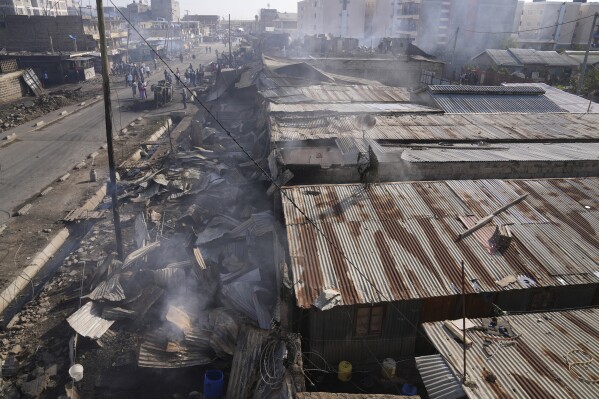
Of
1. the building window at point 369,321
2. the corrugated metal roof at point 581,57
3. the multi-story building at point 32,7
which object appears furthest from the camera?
the multi-story building at point 32,7

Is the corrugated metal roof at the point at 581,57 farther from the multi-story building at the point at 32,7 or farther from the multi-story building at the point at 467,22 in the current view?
the multi-story building at the point at 32,7

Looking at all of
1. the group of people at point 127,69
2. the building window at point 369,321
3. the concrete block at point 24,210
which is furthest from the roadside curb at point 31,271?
the group of people at point 127,69

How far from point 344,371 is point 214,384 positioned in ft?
9.77

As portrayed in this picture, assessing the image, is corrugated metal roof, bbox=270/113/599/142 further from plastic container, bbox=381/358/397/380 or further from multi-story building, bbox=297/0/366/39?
multi-story building, bbox=297/0/366/39

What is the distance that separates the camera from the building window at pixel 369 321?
9.41 meters

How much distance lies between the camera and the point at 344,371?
9523mm

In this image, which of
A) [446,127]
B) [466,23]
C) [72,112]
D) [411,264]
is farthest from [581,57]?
[72,112]

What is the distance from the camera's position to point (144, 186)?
→ 61.9 feet

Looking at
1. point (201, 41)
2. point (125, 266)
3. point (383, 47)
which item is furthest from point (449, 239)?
point (201, 41)

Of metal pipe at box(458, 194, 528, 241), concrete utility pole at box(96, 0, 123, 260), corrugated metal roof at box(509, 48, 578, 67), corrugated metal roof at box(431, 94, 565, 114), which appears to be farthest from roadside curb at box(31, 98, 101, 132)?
corrugated metal roof at box(509, 48, 578, 67)

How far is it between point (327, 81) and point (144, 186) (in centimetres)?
1519

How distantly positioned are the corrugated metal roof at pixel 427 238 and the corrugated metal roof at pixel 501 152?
1685 mm

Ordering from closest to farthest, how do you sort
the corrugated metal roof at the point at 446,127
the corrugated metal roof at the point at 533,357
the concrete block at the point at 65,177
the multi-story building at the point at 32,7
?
the corrugated metal roof at the point at 533,357 → the corrugated metal roof at the point at 446,127 → the concrete block at the point at 65,177 → the multi-story building at the point at 32,7

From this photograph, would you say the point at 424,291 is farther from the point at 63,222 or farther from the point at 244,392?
the point at 63,222
